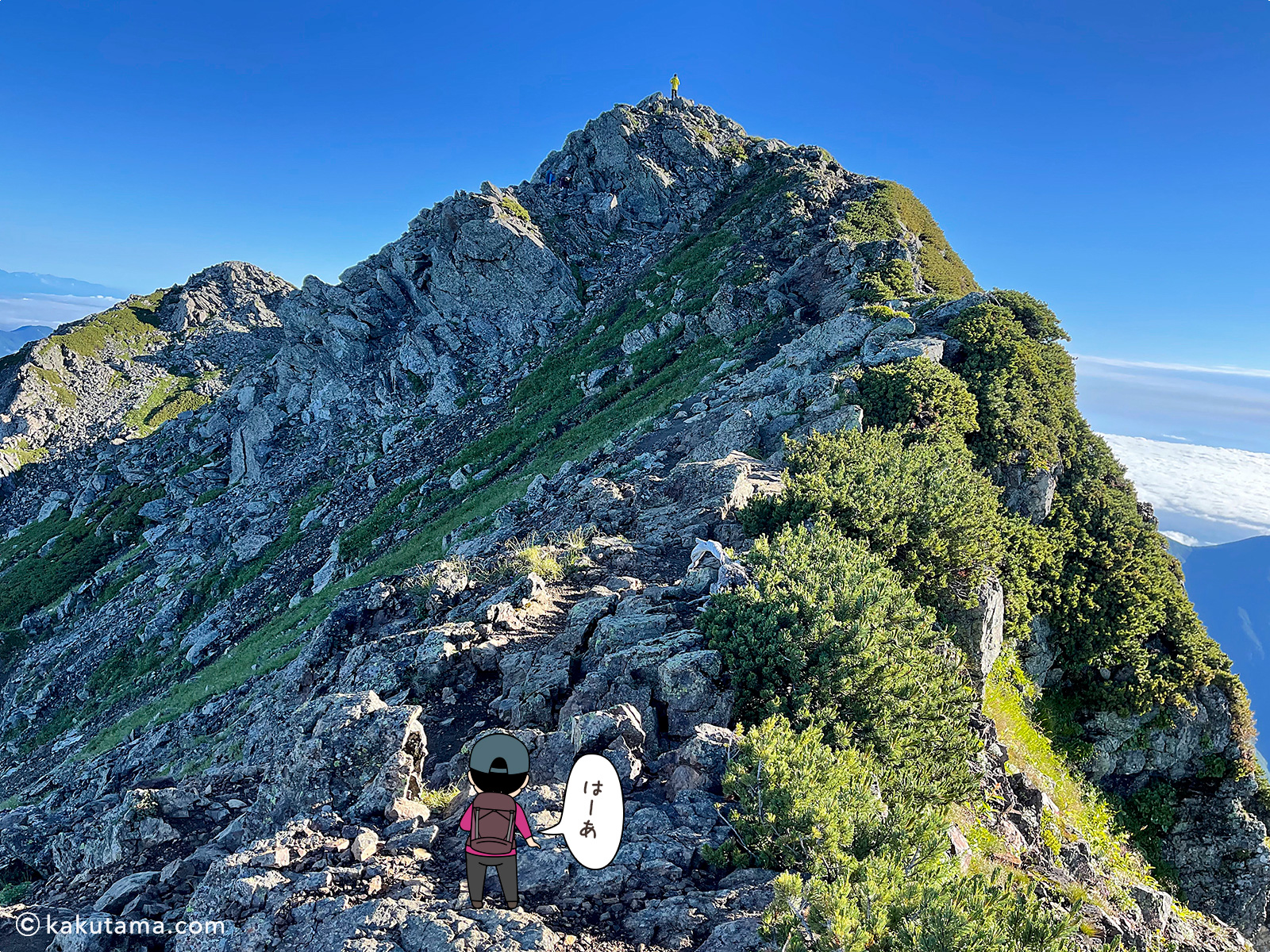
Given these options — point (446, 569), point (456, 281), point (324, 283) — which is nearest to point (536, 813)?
point (446, 569)

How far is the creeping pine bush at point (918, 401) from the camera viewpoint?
21094 mm

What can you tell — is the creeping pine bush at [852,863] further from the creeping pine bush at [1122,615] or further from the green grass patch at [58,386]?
the green grass patch at [58,386]

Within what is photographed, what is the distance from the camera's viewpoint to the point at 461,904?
5824 millimetres

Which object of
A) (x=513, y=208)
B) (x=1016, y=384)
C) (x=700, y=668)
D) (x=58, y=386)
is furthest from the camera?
(x=58, y=386)

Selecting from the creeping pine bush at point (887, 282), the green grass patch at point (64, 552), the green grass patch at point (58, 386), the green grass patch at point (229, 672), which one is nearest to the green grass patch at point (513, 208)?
the creeping pine bush at point (887, 282)

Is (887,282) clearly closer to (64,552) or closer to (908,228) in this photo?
(908,228)

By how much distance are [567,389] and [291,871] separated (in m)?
41.6

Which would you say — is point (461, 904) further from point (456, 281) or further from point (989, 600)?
point (456, 281)

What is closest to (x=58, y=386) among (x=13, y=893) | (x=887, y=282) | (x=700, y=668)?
(x=13, y=893)

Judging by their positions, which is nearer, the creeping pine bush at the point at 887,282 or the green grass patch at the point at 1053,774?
the green grass patch at the point at 1053,774

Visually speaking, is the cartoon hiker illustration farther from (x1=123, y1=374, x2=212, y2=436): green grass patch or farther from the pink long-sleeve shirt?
(x1=123, y1=374, x2=212, y2=436): green grass patch

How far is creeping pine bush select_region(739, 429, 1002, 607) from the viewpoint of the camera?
14.4m

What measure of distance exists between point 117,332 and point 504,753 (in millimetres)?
137489

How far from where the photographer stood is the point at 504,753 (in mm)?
4953
